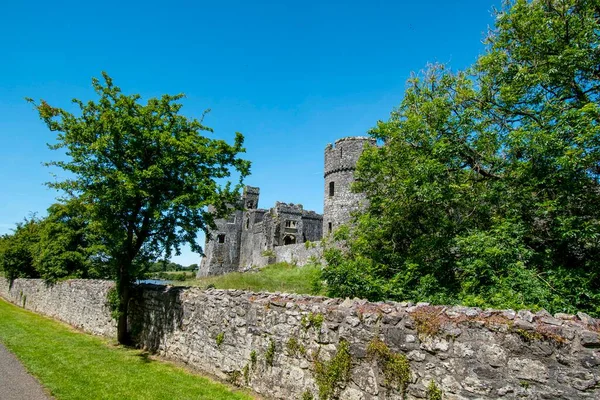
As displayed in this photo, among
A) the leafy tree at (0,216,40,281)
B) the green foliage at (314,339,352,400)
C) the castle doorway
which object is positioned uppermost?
the castle doorway

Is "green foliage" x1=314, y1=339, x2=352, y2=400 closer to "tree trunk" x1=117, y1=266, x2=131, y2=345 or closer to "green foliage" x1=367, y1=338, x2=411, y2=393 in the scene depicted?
"green foliage" x1=367, y1=338, x2=411, y2=393

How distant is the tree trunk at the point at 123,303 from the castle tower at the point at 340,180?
15347 millimetres

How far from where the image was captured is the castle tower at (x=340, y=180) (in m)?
26.3

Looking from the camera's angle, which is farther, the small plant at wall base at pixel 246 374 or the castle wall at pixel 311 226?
the castle wall at pixel 311 226

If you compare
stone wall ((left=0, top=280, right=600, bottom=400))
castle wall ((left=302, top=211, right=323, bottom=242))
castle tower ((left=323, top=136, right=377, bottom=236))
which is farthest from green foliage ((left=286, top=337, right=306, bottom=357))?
castle wall ((left=302, top=211, right=323, bottom=242))

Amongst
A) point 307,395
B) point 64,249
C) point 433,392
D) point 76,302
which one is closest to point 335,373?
point 307,395

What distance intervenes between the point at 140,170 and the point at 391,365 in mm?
9489

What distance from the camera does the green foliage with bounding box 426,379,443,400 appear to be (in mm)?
5289

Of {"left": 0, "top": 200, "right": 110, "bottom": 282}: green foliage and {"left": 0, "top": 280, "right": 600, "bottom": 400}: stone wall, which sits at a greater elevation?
{"left": 0, "top": 200, "right": 110, "bottom": 282}: green foliage

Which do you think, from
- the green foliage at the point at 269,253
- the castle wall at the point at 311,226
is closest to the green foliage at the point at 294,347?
the green foliage at the point at 269,253

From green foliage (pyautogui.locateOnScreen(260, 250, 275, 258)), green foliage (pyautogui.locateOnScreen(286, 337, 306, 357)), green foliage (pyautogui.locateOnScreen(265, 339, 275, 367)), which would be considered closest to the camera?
green foliage (pyautogui.locateOnScreen(286, 337, 306, 357))

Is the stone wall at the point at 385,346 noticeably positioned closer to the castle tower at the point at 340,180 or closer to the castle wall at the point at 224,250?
the castle tower at the point at 340,180

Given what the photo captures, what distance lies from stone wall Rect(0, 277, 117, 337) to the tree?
3285 mm

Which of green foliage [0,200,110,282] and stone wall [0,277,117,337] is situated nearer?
stone wall [0,277,117,337]
